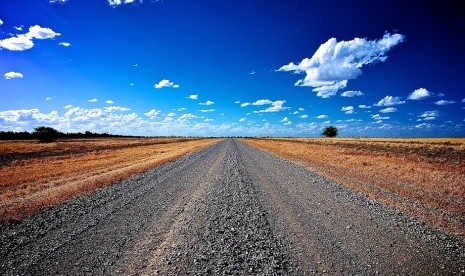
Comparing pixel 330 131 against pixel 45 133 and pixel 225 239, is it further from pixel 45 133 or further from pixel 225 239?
pixel 225 239

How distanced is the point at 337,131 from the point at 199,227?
185334 mm

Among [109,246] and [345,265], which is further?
[109,246]

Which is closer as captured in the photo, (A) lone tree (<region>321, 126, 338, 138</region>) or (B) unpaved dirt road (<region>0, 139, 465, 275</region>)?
(B) unpaved dirt road (<region>0, 139, 465, 275</region>)

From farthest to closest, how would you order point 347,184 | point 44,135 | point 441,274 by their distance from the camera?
1. point 44,135
2. point 347,184
3. point 441,274

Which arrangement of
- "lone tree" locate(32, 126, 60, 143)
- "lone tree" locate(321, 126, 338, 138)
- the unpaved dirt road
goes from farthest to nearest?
1. "lone tree" locate(321, 126, 338, 138)
2. "lone tree" locate(32, 126, 60, 143)
3. the unpaved dirt road

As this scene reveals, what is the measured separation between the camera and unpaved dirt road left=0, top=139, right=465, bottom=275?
5984 millimetres

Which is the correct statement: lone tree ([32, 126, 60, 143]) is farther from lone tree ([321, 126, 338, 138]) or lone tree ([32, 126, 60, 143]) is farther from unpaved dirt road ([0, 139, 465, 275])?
lone tree ([321, 126, 338, 138])

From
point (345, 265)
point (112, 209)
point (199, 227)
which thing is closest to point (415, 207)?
point (345, 265)

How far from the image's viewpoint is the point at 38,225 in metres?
8.56

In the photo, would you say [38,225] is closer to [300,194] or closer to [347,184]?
[300,194]

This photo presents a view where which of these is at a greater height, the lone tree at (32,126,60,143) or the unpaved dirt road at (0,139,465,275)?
the lone tree at (32,126,60,143)

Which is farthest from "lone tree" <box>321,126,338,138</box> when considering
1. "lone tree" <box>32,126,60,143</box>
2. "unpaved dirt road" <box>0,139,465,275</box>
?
"unpaved dirt road" <box>0,139,465,275</box>

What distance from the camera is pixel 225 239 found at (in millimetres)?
7469

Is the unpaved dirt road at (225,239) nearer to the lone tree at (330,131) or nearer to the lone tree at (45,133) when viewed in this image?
the lone tree at (45,133)
